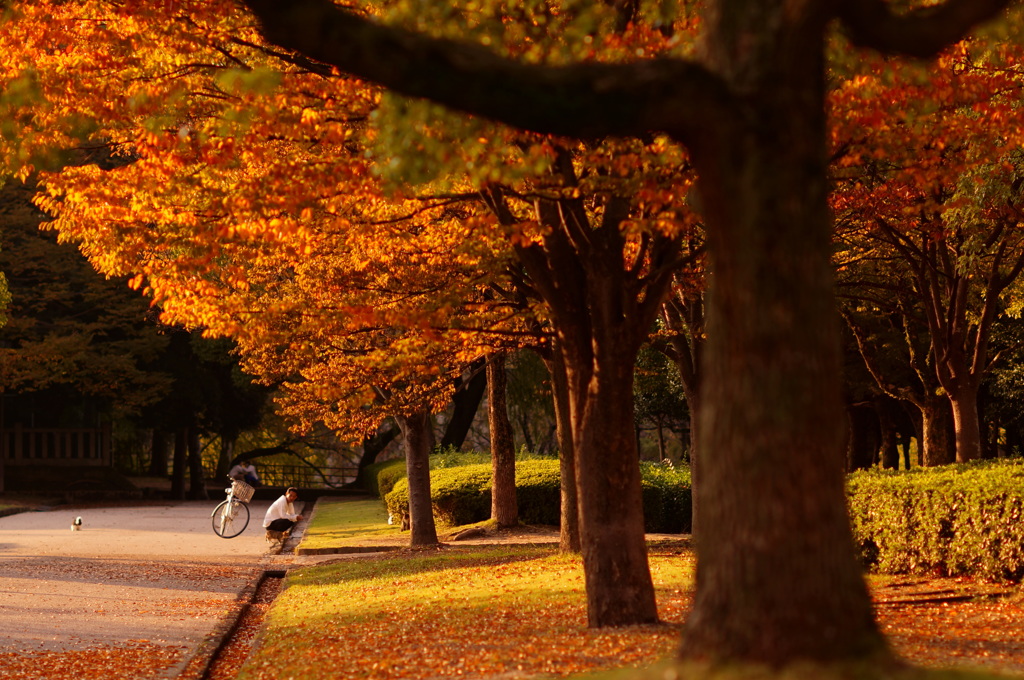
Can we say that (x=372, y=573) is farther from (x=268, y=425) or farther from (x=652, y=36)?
(x=268, y=425)

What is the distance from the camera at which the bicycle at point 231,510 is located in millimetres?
24953

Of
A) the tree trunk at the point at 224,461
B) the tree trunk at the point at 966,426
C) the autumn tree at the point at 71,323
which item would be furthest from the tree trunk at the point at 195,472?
the tree trunk at the point at 966,426

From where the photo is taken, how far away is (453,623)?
11.2 meters

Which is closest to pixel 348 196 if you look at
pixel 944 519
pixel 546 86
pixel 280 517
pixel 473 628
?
pixel 473 628

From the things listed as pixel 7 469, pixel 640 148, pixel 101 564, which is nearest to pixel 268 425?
pixel 7 469

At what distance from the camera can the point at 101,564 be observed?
1900 cm

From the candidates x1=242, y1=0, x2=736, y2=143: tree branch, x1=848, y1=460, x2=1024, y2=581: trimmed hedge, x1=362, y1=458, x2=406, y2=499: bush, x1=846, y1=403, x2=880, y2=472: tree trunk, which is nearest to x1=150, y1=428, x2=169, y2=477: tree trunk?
x1=362, y1=458, x2=406, y2=499: bush

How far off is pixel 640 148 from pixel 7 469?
1582 inches

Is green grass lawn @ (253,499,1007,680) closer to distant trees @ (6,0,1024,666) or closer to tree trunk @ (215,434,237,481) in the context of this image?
distant trees @ (6,0,1024,666)

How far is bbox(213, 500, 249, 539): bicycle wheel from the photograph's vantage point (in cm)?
2514

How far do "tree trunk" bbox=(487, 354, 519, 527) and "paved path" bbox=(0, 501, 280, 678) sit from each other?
16.0 feet

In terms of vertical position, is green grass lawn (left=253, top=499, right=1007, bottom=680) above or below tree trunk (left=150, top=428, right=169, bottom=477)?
below

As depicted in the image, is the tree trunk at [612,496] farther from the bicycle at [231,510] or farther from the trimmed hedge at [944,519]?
the bicycle at [231,510]

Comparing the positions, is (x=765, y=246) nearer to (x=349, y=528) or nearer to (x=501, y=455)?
(x=501, y=455)
